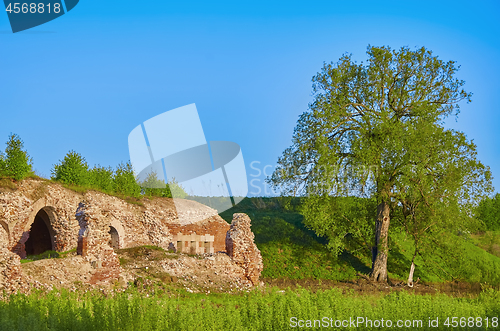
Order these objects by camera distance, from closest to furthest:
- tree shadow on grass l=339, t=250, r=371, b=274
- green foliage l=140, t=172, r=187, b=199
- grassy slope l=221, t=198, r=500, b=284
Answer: grassy slope l=221, t=198, r=500, b=284 → tree shadow on grass l=339, t=250, r=371, b=274 → green foliage l=140, t=172, r=187, b=199

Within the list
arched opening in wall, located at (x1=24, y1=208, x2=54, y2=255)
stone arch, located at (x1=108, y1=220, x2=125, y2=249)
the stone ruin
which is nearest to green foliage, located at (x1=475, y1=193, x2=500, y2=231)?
the stone ruin

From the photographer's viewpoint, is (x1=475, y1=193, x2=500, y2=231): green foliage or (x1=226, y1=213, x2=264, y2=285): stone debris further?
(x1=475, y1=193, x2=500, y2=231): green foliage

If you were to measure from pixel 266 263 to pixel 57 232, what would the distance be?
495 inches

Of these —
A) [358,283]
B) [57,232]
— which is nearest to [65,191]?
[57,232]

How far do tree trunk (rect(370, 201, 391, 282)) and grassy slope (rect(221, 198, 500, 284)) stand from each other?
2.33 ft

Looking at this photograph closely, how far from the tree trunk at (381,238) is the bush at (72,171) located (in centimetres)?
1707

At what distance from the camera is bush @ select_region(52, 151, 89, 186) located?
23.5 metres

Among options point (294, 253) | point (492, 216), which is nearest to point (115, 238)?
point (294, 253)

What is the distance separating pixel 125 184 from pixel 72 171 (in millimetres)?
4218

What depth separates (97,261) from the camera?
14.4m

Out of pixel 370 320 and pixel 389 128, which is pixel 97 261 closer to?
pixel 370 320

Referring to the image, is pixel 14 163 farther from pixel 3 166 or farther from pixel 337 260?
pixel 337 260

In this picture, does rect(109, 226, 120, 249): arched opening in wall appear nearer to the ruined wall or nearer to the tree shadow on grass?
the ruined wall

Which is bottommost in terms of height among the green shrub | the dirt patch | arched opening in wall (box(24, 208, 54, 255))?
the dirt patch
